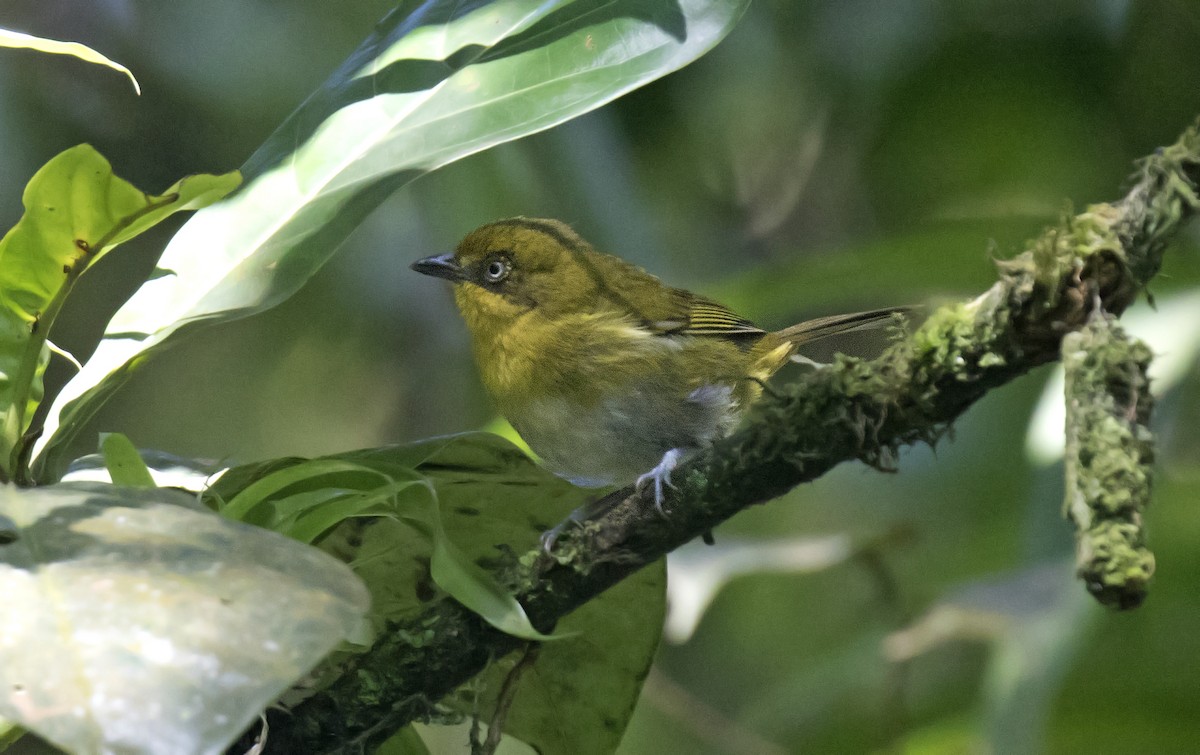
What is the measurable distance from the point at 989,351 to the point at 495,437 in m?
0.68

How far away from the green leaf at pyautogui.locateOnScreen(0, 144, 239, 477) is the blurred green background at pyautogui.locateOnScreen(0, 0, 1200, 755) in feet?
5.19

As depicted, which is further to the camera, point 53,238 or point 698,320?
point 698,320

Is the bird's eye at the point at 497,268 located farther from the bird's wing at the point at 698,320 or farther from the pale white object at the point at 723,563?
the pale white object at the point at 723,563

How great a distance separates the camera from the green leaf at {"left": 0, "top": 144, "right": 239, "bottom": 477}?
1.14 m

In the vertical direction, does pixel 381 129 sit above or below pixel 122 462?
above

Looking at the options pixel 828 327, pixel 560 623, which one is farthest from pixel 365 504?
pixel 828 327

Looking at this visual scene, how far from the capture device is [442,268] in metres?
2.62

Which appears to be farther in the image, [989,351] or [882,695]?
[882,695]

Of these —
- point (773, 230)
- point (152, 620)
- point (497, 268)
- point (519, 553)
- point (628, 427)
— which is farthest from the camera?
point (773, 230)

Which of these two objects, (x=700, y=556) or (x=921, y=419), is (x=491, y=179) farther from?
(x=921, y=419)

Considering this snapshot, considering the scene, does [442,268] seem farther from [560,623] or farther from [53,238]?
[53,238]

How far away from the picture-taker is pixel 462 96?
1523 mm

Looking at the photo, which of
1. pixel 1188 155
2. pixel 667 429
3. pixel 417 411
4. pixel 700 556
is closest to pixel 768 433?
pixel 1188 155

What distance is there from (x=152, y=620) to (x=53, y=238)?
0.58 meters
